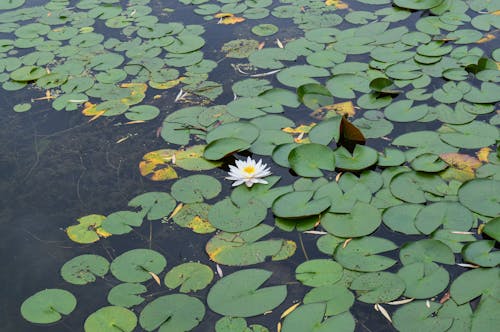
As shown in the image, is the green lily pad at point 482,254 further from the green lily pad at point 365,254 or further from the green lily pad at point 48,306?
the green lily pad at point 48,306

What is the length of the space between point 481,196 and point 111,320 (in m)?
1.49

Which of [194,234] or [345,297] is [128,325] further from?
[345,297]

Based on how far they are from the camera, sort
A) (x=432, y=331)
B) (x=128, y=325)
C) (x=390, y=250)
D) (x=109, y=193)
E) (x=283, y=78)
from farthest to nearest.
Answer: (x=283, y=78)
(x=109, y=193)
(x=390, y=250)
(x=128, y=325)
(x=432, y=331)

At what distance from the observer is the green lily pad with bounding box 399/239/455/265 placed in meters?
2.27

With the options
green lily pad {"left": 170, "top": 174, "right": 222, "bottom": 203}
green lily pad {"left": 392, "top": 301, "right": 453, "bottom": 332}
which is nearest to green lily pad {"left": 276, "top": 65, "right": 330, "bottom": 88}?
green lily pad {"left": 170, "top": 174, "right": 222, "bottom": 203}

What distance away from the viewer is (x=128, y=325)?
85.3 inches

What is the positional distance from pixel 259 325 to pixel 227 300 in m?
0.15

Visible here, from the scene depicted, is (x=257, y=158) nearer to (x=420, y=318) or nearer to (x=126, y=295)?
(x=126, y=295)

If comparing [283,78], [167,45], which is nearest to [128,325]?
[283,78]

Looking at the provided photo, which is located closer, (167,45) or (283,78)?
(283,78)

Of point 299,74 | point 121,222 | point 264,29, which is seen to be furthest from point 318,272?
point 264,29

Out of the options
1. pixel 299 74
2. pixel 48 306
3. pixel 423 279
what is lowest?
pixel 48 306

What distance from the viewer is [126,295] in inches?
89.4

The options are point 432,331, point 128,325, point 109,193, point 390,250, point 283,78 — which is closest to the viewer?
point 432,331
